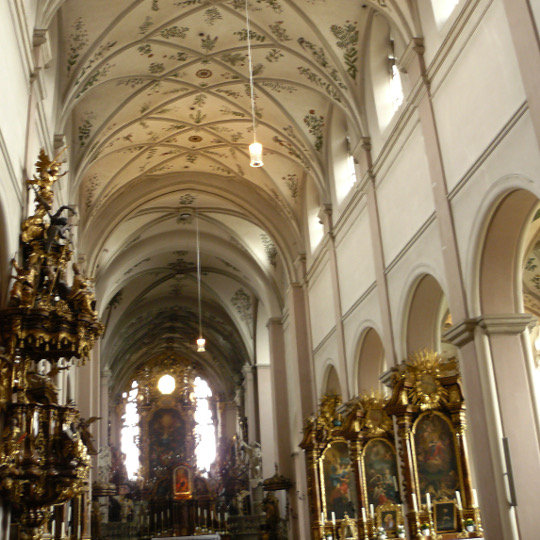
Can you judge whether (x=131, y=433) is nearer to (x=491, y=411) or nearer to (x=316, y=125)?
(x=316, y=125)

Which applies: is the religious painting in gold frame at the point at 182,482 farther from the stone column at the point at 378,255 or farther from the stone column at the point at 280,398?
the stone column at the point at 378,255

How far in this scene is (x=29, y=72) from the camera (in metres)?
10.7

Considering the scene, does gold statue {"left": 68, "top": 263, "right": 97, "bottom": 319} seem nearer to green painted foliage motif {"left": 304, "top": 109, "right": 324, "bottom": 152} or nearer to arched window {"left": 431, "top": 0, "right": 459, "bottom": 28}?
arched window {"left": 431, "top": 0, "right": 459, "bottom": 28}

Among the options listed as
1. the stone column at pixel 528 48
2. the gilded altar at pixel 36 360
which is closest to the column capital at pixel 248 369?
the gilded altar at pixel 36 360

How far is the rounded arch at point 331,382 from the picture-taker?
1802 centimetres

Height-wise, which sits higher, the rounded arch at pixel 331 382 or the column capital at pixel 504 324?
the rounded arch at pixel 331 382

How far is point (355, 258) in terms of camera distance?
15531 mm

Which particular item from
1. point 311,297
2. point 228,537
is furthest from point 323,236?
point 228,537

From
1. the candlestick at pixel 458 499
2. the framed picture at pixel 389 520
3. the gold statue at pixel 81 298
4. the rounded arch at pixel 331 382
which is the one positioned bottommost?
the framed picture at pixel 389 520

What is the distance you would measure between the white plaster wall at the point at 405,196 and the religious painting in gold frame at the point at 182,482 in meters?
23.4

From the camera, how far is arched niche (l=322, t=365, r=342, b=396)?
711 inches

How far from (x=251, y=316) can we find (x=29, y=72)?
735 inches

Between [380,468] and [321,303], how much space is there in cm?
512

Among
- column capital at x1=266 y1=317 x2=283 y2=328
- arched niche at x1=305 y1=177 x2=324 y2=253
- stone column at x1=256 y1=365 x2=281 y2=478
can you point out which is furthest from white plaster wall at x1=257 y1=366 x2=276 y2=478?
arched niche at x1=305 y1=177 x2=324 y2=253
